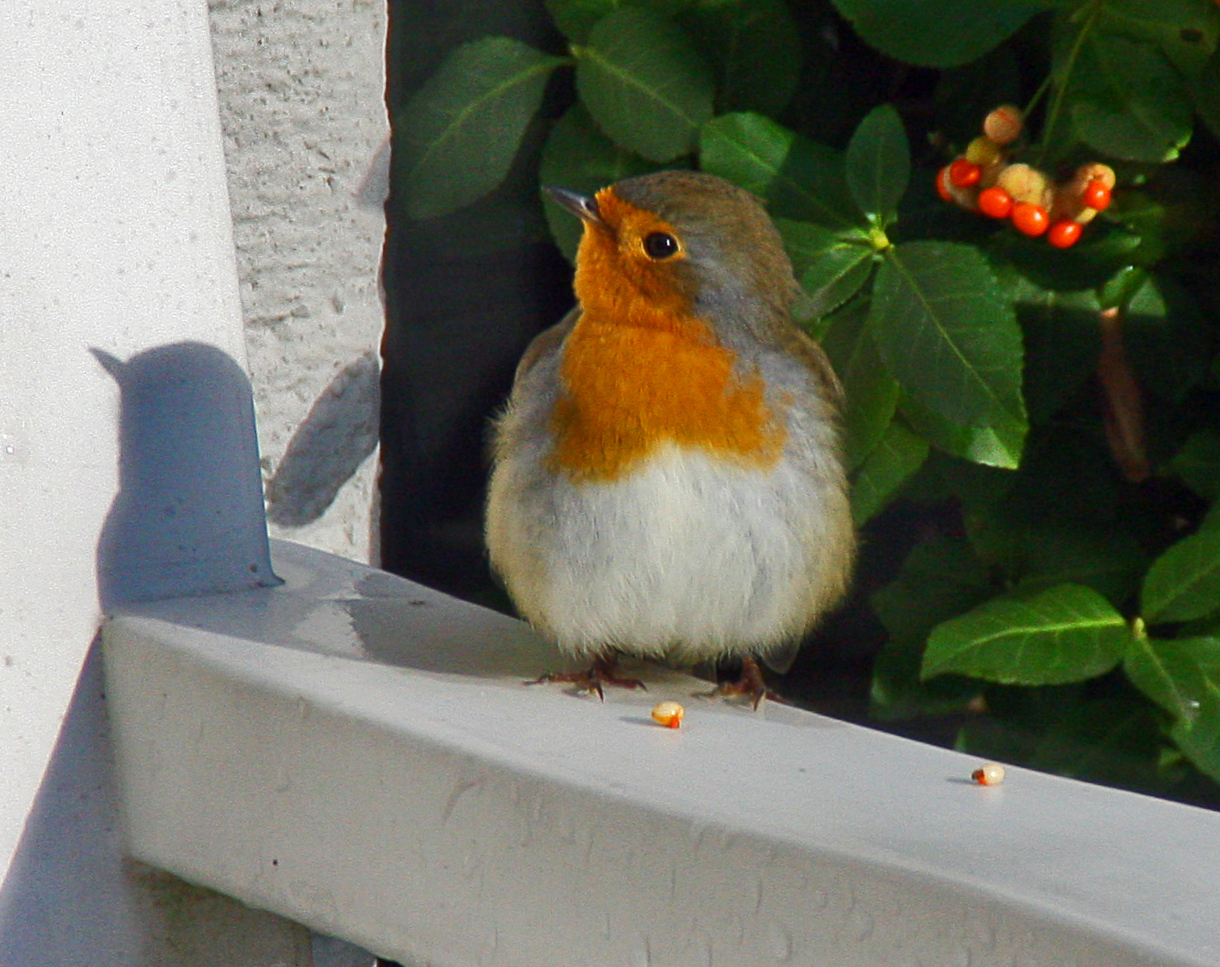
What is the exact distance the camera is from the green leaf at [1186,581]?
1.88 m

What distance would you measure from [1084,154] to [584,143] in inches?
28.9

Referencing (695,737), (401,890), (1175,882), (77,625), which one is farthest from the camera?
(77,625)

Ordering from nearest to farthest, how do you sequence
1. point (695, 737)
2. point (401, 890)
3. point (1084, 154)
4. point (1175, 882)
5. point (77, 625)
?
1. point (1175, 882)
2. point (401, 890)
3. point (695, 737)
4. point (77, 625)
5. point (1084, 154)

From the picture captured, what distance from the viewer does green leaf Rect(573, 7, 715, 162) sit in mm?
→ 2172

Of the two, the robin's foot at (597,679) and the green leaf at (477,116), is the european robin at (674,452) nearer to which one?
the robin's foot at (597,679)

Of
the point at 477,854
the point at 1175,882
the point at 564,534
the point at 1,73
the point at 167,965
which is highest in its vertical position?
the point at 1,73

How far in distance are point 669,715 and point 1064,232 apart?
0.91 m

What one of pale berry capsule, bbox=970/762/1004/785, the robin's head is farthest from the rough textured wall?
pale berry capsule, bbox=970/762/1004/785

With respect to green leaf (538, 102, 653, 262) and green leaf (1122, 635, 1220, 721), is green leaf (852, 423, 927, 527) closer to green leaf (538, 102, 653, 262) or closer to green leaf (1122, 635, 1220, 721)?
green leaf (1122, 635, 1220, 721)

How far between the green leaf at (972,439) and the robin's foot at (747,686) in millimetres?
404

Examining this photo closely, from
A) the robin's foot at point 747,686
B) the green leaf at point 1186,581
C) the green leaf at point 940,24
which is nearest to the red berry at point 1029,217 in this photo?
the green leaf at point 940,24

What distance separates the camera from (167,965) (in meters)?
1.60

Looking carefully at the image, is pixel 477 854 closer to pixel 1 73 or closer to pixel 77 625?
pixel 77 625

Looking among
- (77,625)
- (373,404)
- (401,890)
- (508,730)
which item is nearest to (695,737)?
(508,730)
